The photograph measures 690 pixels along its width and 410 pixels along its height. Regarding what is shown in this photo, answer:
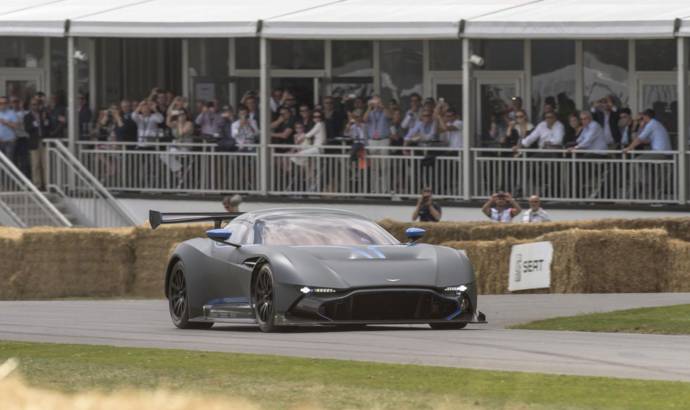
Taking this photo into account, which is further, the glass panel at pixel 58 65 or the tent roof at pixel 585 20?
the glass panel at pixel 58 65

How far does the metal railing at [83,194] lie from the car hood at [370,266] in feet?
58.0

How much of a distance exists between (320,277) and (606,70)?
19.6 m

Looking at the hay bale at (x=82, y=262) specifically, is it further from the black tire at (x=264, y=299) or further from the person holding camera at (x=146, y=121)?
the black tire at (x=264, y=299)

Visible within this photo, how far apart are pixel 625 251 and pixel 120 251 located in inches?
319

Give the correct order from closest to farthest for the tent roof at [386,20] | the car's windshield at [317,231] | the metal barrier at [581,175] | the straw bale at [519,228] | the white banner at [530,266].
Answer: the car's windshield at [317,231]
the white banner at [530,266]
the straw bale at [519,228]
the metal barrier at [581,175]
the tent roof at [386,20]

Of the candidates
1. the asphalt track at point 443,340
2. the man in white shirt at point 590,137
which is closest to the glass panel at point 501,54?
the man in white shirt at point 590,137

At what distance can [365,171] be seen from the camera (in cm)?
3375

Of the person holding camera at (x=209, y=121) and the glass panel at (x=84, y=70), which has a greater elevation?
the glass panel at (x=84, y=70)

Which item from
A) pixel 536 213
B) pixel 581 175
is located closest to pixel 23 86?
pixel 581 175

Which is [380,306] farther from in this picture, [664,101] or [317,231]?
[664,101]

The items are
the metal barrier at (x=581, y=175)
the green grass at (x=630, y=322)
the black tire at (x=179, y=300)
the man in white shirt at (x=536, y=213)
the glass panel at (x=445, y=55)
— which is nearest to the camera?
the green grass at (x=630, y=322)

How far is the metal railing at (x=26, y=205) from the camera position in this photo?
3438 centimetres
